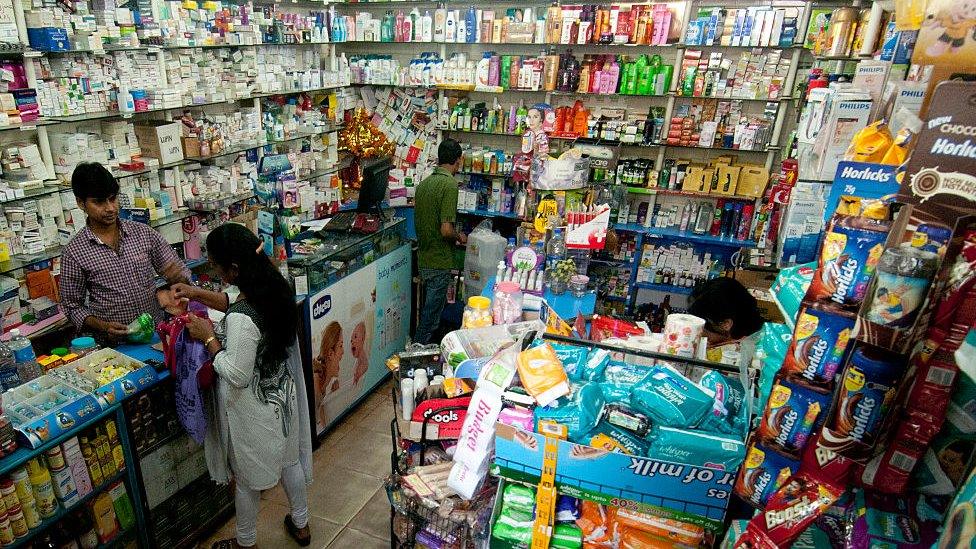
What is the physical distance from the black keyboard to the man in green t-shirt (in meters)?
0.60

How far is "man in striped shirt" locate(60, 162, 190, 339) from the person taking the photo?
3.21m

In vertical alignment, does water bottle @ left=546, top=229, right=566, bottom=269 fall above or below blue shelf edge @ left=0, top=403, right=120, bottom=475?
above

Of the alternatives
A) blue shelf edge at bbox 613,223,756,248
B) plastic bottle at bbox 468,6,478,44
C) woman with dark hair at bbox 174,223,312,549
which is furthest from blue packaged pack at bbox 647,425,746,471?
plastic bottle at bbox 468,6,478,44

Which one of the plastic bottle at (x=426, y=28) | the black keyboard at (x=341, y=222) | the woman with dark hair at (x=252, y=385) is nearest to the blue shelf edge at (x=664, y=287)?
the black keyboard at (x=341, y=222)

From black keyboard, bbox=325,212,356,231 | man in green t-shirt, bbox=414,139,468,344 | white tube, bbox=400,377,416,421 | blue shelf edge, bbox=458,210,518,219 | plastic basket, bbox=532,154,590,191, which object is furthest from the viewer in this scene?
blue shelf edge, bbox=458,210,518,219

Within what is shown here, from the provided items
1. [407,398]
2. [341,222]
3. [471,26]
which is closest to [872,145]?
[407,398]

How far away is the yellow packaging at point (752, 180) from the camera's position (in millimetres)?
5707

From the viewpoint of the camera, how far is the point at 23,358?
272 centimetres

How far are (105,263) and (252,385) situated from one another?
4.50 feet

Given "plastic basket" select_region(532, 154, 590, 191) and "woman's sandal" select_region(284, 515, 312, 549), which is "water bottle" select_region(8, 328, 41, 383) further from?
"plastic basket" select_region(532, 154, 590, 191)

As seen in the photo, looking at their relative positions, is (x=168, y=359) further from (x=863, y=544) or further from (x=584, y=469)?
(x=863, y=544)

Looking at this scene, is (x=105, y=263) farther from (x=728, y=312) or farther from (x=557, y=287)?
(x=728, y=312)

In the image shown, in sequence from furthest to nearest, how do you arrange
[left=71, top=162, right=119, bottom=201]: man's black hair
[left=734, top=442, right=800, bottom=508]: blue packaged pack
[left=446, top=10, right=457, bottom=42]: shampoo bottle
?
[left=446, top=10, right=457, bottom=42]: shampoo bottle < [left=71, top=162, right=119, bottom=201]: man's black hair < [left=734, top=442, right=800, bottom=508]: blue packaged pack

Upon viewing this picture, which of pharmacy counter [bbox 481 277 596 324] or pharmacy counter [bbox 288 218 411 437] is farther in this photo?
pharmacy counter [bbox 288 218 411 437]
